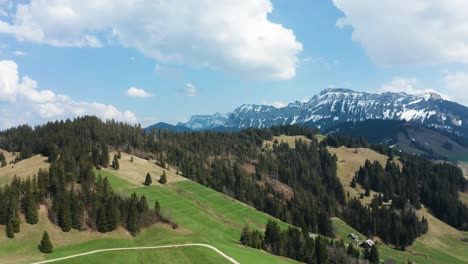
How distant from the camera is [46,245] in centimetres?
10006

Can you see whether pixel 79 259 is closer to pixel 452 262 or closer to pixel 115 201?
pixel 115 201

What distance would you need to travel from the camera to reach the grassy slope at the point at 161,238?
99.0 meters

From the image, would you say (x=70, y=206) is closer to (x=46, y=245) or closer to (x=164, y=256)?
(x=46, y=245)

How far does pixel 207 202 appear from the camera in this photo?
19075 cm

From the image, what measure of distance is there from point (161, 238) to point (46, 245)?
33.2 metres

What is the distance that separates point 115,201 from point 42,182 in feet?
74.3


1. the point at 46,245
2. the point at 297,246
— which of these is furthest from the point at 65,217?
the point at 297,246

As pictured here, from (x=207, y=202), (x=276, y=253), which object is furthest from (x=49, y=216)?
(x=207, y=202)

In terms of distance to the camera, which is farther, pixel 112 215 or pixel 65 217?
pixel 112 215

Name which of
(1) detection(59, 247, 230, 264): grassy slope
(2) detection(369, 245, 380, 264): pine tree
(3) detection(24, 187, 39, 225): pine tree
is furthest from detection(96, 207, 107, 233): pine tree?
(2) detection(369, 245, 380, 264): pine tree

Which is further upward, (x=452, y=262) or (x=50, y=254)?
(x=50, y=254)

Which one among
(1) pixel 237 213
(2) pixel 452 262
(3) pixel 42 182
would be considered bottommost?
(2) pixel 452 262

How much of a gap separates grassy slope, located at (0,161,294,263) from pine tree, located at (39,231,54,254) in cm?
152

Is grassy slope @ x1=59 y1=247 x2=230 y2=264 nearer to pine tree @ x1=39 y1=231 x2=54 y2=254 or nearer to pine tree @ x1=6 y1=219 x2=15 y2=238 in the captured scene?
pine tree @ x1=39 y1=231 x2=54 y2=254
